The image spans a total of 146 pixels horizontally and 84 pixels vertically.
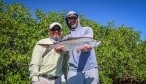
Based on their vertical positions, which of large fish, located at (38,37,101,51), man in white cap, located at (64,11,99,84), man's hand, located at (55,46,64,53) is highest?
large fish, located at (38,37,101,51)

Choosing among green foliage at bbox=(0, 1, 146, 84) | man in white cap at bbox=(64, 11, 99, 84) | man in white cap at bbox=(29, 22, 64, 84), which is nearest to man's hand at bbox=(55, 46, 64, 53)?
man in white cap at bbox=(29, 22, 64, 84)

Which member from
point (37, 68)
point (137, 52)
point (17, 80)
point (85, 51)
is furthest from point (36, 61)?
point (137, 52)

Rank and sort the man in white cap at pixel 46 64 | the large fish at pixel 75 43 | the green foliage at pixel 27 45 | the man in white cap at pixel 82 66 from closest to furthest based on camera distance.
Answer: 1. the large fish at pixel 75 43
2. the man in white cap at pixel 46 64
3. the man in white cap at pixel 82 66
4. the green foliage at pixel 27 45

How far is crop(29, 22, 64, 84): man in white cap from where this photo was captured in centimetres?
607

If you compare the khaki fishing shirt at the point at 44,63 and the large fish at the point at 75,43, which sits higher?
the large fish at the point at 75,43

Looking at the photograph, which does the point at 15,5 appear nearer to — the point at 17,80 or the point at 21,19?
the point at 21,19

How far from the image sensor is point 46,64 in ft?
Answer: 20.1

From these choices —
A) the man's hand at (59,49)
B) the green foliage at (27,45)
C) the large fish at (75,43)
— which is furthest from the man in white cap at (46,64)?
the green foliage at (27,45)

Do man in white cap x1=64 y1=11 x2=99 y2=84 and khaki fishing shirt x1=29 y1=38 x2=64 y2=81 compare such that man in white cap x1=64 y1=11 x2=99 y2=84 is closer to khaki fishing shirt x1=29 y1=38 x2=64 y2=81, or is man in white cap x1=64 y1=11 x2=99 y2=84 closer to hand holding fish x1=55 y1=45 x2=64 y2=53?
khaki fishing shirt x1=29 y1=38 x2=64 y2=81

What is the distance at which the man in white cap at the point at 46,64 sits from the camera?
6.07 m

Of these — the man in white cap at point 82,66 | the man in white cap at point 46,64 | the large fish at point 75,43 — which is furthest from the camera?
the man in white cap at point 82,66

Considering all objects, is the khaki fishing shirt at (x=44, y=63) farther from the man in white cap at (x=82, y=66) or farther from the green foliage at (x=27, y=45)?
the green foliage at (x=27, y=45)

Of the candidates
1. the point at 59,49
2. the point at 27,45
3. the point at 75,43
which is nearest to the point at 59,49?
the point at 59,49

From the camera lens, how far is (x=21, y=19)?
1905 centimetres
